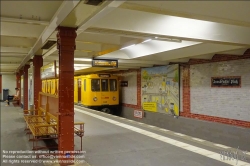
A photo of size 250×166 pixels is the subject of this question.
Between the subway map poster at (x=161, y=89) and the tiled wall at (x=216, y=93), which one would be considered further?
the subway map poster at (x=161, y=89)

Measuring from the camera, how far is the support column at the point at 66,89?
4.57 meters

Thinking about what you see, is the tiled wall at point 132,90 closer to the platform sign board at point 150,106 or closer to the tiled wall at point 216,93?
the platform sign board at point 150,106

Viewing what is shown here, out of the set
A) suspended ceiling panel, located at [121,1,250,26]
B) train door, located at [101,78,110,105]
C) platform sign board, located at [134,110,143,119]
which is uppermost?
suspended ceiling panel, located at [121,1,250,26]

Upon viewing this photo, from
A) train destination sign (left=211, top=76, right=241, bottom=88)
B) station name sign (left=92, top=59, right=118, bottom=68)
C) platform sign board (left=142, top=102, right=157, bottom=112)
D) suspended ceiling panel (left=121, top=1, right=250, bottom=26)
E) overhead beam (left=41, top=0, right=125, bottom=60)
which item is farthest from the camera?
platform sign board (left=142, top=102, right=157, bottom=112)

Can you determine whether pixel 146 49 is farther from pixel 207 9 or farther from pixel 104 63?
pixel 207 9

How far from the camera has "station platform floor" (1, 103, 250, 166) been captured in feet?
16.5

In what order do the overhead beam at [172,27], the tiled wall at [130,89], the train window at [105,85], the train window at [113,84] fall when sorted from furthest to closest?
the train window at [113,84], the train window at [105,85], the tiled wall at [130,89], the overhead beam at [172,27]

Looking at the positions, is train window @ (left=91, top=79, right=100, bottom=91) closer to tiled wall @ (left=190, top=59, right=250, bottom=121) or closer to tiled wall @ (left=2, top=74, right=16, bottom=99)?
tiled wall @ (left=190, top=59, right=250, bottom=121)

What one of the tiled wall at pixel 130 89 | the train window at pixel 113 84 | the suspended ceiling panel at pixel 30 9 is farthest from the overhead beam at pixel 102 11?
the train window at pixel 113 84

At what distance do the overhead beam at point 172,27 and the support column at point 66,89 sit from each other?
2.01ft

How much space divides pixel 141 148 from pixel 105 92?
404 inches

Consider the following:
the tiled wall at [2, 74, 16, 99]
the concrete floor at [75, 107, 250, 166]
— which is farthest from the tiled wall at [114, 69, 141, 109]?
the tiled wall at [2, 74, 16, 99]

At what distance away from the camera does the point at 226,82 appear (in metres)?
8.54

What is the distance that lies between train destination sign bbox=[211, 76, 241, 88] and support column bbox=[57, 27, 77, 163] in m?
5.86
